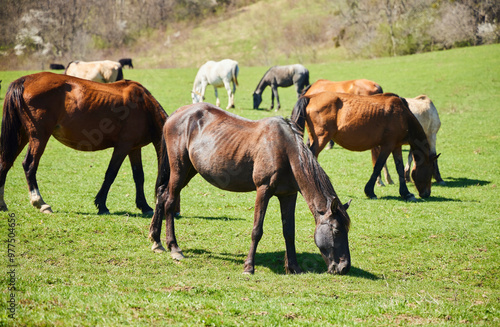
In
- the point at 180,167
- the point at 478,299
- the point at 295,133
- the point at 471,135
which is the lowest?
the point at 471,135

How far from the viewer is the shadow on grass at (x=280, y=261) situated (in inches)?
276

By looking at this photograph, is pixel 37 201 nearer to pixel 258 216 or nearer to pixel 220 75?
pixel 258 216

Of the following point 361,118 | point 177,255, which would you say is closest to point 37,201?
point 177,255

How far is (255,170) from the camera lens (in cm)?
660

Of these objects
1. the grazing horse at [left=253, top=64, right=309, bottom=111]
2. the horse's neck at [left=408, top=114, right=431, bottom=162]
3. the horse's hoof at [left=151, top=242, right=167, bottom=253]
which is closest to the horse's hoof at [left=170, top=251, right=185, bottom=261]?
the horse's hoof at [left=151, top=242, right=167, bottom=253]

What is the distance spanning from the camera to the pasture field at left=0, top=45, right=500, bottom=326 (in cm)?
490

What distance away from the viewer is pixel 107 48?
61094mm

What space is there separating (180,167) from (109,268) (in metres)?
1.83

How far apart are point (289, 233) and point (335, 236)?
0.75m

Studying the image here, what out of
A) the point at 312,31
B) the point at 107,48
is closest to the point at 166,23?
the point at 107,48

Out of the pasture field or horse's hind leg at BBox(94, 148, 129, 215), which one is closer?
the pasture field

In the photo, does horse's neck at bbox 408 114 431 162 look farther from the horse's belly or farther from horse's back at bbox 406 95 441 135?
the horse's belly

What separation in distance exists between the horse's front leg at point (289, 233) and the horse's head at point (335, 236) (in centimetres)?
53

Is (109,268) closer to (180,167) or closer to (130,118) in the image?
(180,167)
